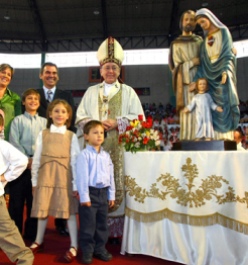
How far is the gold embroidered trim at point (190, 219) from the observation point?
181 centimetres

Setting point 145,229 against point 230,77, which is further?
point 230,77

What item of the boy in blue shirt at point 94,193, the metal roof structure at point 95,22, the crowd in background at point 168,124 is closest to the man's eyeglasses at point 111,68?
the boy in blue shirt at point 94,193

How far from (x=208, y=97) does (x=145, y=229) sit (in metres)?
1.22

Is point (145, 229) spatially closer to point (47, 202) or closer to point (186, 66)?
point (47, 202)

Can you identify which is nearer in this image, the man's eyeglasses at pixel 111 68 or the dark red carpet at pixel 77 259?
the dark red carpet at pixel 77 259

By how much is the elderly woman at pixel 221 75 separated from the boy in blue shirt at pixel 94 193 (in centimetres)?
99

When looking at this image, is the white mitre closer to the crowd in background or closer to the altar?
the altar

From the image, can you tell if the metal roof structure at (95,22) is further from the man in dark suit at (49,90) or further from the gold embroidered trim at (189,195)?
the gold embroidered trim at (189,195)

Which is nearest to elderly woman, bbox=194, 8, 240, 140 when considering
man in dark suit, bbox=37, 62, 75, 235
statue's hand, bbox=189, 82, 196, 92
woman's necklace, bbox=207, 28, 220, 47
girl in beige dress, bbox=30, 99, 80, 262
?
woman's necklace, bbox=207, 28, 220, 47

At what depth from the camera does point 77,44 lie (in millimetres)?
16516

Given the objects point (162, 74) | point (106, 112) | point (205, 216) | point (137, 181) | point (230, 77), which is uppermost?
point (162, 74)

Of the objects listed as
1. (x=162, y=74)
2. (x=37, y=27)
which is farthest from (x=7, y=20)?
(x=162, y=74)

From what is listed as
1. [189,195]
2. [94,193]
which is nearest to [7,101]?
[94,193]

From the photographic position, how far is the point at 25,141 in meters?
2.54
